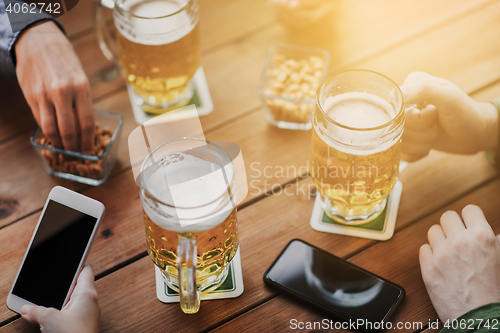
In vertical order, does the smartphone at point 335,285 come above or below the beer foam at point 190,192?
below

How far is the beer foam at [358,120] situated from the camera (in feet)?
2.34

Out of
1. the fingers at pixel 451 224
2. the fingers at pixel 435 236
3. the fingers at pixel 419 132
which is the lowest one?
the fingers at pixel 435 236

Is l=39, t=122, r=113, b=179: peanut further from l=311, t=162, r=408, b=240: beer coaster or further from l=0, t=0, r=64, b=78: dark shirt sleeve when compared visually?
l=311, t=162, r=408, b=240: beer coaster

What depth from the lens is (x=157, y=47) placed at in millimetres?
951

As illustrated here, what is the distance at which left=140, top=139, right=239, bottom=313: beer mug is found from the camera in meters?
0.62

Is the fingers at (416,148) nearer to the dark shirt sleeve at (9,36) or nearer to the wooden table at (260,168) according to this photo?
the wooden table at (260,168)

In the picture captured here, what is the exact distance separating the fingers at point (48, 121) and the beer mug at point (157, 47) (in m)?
0.20

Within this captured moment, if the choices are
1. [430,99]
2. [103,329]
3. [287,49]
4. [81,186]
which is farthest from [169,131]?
[430,99]

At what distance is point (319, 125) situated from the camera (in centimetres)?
75

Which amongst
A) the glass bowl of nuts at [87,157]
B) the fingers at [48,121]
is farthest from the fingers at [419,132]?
the fingers at [48,121]

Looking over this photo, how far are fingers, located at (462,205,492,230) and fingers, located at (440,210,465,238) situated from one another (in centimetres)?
1

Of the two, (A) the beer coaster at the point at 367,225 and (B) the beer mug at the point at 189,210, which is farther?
(A) the beer coaster at the point at 367,225

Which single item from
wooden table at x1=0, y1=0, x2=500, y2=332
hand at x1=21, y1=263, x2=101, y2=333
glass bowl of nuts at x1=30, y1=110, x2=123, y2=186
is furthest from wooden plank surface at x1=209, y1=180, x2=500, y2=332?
glass bowl of nuts at x1=30, y1=110, x2=123, y2=186

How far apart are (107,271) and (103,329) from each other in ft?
0.36
